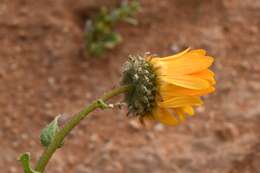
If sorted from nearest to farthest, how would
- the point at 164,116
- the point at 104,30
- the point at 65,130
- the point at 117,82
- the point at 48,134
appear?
the point at 65,130, the point at 48,134, the point at 164,116, the point at 117,82, the point at 104,30

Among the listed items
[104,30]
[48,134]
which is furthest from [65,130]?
[104,30]

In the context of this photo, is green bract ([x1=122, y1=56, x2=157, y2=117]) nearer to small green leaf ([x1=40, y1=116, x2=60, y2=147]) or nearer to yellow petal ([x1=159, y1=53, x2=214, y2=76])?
yellow petal ([x1=159, y1=53, x2=214, y2=76])

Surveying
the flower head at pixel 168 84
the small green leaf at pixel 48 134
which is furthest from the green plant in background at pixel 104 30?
the small green leaf at pixel 48 134

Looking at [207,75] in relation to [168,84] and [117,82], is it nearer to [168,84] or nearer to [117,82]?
[168,84]

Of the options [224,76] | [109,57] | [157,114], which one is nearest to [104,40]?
[109,57]

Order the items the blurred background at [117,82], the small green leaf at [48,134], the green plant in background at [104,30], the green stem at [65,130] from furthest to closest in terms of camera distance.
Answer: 1. the green plant in background at [104,30]
2. the blurred background at [117,82]
3. the small green leaf at [48,134]
4. the green stem at [65,130]

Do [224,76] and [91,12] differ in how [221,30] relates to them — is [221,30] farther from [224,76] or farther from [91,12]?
[91,12]

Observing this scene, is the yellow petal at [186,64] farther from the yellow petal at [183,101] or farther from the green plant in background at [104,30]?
the green plant in background at [104,30]

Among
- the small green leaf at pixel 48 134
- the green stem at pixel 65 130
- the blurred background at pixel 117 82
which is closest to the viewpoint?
the green stem at pixel 65 130
